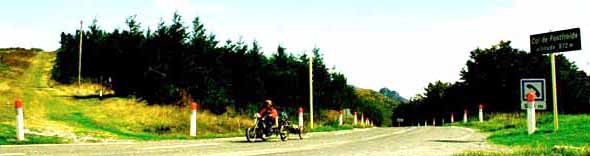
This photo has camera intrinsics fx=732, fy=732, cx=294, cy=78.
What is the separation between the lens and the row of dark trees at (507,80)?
7056 cm

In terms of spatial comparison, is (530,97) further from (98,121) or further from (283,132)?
(98,121)

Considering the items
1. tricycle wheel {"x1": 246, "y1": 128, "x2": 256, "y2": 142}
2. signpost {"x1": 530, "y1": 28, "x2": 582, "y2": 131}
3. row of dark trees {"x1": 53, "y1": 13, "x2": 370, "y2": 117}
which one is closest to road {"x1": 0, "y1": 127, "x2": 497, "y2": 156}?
tricycle wheel {"x1": 246, "y1": 128, "x2": 256, "y2": 142}

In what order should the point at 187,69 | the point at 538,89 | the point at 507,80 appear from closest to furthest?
the point at 538,89, the point at 187,69, the point at 507,80

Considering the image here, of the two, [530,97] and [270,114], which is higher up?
[530,97]

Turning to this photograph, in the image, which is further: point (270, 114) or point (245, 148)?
point (270, 114)

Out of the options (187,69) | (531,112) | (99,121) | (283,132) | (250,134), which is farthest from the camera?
(187,69)

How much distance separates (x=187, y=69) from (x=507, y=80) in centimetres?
4094

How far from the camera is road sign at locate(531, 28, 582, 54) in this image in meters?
18.7

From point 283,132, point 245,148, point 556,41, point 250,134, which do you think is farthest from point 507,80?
point 245,148

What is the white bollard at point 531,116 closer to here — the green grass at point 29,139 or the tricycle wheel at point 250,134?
the tricycle wheel at point 250,134

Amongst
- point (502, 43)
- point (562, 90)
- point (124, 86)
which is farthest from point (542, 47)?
point (502, 43)

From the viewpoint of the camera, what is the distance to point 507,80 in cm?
7331

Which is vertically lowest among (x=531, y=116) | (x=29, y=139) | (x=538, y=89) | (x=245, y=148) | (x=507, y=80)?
(x=245, y=148)

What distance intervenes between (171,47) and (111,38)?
6884 mm
